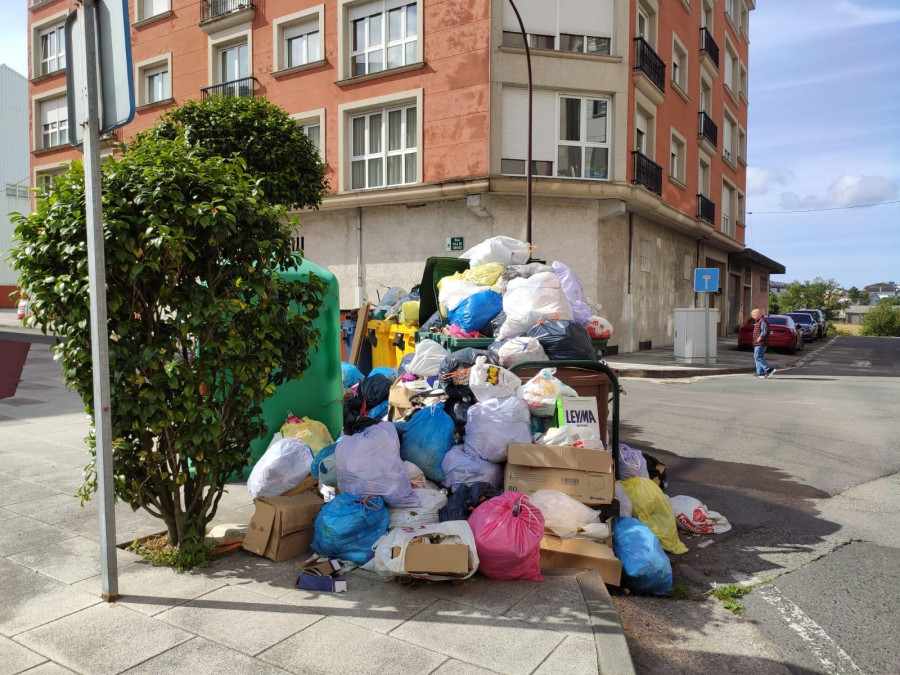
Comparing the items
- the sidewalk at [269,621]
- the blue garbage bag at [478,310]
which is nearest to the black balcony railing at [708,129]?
the blue garbage bag at [478,310]

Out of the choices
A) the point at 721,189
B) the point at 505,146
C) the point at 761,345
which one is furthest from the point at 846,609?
the point at 721,189

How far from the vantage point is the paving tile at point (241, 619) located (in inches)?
113

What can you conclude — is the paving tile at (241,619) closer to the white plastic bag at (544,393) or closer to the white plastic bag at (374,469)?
the white plastic bag at (374,469)

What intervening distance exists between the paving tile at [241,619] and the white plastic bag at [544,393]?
220cm

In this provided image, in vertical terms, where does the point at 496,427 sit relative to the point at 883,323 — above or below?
above

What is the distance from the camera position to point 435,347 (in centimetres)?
614

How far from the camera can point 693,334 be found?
699 inches

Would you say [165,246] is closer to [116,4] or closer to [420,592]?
[116,4]

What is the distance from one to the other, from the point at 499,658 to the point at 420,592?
28.9 inches

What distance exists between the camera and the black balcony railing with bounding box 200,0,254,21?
71.4ft

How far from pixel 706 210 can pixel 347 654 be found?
2704 centimetres

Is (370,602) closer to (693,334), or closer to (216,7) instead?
(693,334)

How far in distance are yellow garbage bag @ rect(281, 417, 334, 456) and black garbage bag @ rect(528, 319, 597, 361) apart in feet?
6.34

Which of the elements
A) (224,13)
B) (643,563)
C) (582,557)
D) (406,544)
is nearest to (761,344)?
(643,563)
